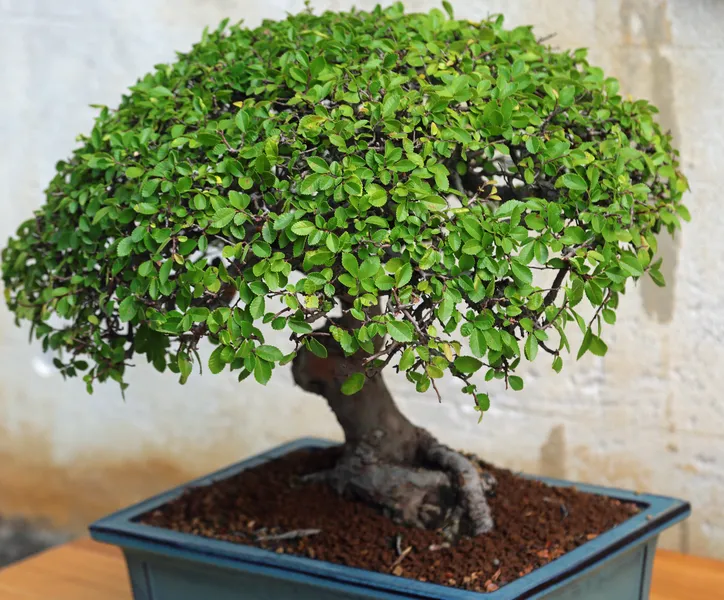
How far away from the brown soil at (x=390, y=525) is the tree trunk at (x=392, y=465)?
0.09 feet

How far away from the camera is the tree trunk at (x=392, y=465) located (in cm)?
134

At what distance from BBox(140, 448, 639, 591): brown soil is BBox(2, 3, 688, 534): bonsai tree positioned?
0.91ft

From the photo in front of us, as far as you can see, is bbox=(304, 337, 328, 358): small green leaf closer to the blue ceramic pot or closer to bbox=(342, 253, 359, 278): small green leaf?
bbox=(342, 253, 359, 278): small green leaf

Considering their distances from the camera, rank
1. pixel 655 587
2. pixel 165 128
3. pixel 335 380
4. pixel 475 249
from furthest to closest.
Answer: pixel 655 587
pixel 335 380
pixel 165 128
pixel 475 249

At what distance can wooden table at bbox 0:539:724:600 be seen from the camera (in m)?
1.61

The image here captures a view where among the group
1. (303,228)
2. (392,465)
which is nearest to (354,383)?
(303,228)

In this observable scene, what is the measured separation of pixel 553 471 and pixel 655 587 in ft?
1.35

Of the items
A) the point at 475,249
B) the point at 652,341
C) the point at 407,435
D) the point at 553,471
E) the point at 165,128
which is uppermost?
the point at 165,128

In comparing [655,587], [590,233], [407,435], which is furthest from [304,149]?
[655,587]

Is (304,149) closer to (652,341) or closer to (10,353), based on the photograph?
(652,341)

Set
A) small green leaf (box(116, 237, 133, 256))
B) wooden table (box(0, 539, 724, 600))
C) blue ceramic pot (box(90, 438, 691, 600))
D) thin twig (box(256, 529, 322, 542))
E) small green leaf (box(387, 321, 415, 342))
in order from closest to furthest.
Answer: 1. small green leaf (box(387, 321, 415, 342))
2. small green leaf (box(116, 237, 133, 256))
3. blue ceramic pot (box(90, 438, 691, 600))
4. thin twig (box(256, 529, 322, 542))
5. wooden table (box(0, 539, 724, 600))

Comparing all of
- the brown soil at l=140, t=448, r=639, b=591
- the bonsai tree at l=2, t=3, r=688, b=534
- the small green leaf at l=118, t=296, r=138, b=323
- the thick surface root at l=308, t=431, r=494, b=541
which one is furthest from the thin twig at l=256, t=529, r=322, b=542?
the small green leaf at l=118, t=296, r=138, b=323

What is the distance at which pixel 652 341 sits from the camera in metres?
1.85

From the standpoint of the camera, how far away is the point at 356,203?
37.9 inches
